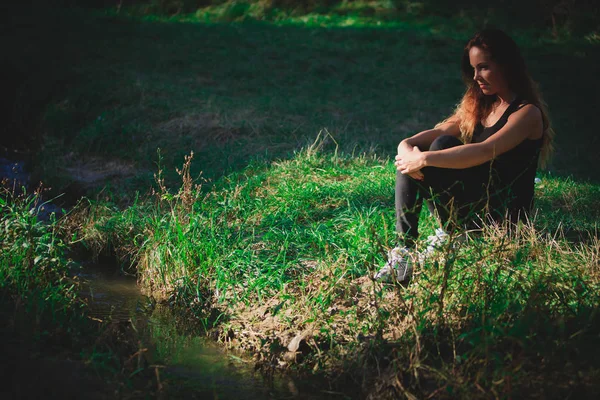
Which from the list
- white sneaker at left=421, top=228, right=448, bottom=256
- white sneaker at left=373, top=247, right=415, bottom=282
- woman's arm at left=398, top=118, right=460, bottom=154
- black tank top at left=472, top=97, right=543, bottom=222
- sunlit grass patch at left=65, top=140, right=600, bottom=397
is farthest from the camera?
woman's arm at left=398, top=118, right=460, bottom=154

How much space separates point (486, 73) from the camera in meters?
3.27

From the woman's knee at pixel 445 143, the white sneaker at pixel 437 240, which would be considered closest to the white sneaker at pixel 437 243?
the white sneaker at pixel 437 240

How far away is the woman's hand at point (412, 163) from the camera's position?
3.10 m

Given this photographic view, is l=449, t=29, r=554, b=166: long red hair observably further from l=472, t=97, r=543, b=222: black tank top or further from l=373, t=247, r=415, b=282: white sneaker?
l=373, t=247, r=415, b=282: white sneaker

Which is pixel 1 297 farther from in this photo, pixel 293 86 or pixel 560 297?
pixel 293 86

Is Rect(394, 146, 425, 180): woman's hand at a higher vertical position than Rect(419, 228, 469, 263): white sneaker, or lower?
higher

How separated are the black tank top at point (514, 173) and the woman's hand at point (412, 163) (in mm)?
409

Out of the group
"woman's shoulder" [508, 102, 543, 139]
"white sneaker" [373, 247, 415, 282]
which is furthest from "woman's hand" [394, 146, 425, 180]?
"woman's shoulder" [508, 102, 543, 139]

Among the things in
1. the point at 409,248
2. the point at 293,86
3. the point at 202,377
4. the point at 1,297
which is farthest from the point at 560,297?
the point at 293,86

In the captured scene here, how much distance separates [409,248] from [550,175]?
10.8 feet

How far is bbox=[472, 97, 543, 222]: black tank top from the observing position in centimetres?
321

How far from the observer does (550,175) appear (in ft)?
19.2

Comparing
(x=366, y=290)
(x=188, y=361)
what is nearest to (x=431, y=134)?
(x=366, y=290)

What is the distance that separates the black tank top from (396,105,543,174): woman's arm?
0.09 m
